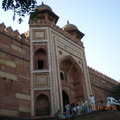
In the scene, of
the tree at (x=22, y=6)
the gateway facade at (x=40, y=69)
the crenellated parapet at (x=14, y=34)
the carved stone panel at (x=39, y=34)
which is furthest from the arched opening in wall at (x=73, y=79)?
the tree at (x=22, y=6)

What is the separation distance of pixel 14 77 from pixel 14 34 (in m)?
2.90

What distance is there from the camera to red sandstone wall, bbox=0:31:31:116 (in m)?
10.0

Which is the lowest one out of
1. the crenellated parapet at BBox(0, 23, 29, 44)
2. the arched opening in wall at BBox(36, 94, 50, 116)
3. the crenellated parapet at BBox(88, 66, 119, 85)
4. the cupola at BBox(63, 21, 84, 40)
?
the arched opening in wall at BBox(36, 94, 50, 116)

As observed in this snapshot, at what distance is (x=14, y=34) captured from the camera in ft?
40.3

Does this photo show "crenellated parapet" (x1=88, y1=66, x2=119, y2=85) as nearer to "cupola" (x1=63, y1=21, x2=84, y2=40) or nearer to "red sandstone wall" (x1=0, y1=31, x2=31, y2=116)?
"cupola" (x1=63, y1=21, x2=84, y2=40)

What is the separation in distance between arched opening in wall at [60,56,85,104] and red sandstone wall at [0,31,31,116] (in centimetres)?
345

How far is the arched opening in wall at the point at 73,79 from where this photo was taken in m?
14.3

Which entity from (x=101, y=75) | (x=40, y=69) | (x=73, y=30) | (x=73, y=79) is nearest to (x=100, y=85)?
(x=101, y=75)

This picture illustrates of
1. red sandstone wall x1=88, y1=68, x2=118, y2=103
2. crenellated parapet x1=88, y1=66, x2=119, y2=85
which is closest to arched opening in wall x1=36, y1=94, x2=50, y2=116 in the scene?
red sandstone wall x1=88, y1=68, x2=118, y2=103

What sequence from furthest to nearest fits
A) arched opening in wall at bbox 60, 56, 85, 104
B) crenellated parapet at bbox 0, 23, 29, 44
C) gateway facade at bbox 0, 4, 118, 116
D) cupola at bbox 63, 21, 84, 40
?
cupola at bbox 63, 21, 84, 40 < arched opening in wall at bbox 60, 56, 85, 104 < crenellated parapet at bbox 0, 23, 29, 44 < gateway facade at bbox 0, 4, 118, 116

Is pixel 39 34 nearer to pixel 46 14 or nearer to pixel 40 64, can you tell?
pixel 40 64

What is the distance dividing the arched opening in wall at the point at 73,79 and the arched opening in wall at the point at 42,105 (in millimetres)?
2725

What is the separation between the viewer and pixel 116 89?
60.5ft

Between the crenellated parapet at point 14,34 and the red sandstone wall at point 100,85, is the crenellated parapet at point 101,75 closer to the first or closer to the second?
the red sandstone wall at point 100,85
